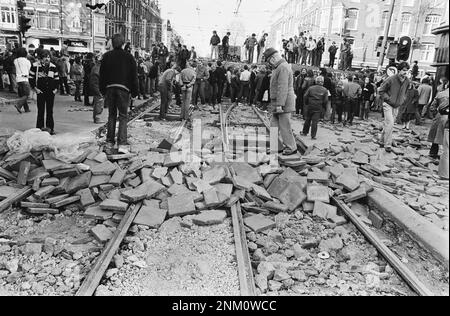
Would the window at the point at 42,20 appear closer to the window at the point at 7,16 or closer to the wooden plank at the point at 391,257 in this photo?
the window at the point at 7,16

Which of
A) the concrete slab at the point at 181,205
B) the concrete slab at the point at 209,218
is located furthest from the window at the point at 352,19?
the concrete slab at the point at 209,218

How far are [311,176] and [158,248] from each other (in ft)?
10.7

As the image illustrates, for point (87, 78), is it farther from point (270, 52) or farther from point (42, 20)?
point (42, 20)

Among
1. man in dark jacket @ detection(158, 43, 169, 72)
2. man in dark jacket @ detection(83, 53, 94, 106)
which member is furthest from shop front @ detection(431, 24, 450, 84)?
man in dark jacket @ detection(158, 43, 169, 72)

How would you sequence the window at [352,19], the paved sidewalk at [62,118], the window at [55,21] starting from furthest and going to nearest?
the window at [55,21], the window at [352,19], the paved sidewalk at [62,118]

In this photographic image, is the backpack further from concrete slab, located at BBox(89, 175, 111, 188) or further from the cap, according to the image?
concrete slab, located at BBox(89, 175, 111, 188)

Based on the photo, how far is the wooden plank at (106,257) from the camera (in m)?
3.34

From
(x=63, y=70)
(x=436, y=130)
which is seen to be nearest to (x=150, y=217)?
(x=436, y=130)

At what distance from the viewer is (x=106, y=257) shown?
153 inches

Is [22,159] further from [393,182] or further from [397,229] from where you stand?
[393,182]

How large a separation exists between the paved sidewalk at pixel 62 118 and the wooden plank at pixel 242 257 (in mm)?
5514

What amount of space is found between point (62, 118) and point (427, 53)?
4412 centimetres
